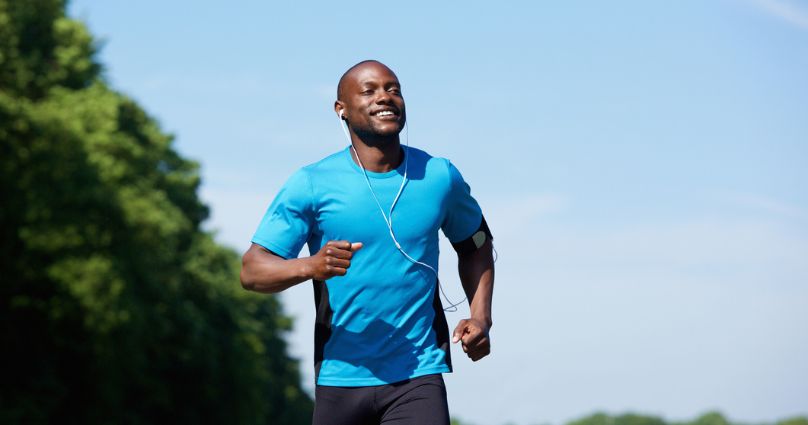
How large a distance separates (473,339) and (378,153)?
0.92 metres

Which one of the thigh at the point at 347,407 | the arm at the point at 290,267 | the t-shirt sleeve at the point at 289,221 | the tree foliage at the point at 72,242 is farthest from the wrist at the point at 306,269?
the tree foliage at the point at 72,242

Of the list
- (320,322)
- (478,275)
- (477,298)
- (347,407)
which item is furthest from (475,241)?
(347,407)

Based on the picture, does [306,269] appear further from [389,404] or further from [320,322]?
[389,404]

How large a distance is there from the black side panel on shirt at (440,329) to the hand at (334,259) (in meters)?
0.74

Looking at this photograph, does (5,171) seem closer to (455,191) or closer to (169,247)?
(169,247)

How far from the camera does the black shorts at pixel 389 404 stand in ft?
20.1

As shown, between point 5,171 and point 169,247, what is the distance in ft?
33.4

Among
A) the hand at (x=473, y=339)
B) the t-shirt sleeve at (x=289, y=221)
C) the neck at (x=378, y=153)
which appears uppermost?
the neck at (x=378, y=153)

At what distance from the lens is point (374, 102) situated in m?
6.23

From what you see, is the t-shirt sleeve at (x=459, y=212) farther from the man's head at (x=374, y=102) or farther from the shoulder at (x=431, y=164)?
the man's head at (x=374, y=102)

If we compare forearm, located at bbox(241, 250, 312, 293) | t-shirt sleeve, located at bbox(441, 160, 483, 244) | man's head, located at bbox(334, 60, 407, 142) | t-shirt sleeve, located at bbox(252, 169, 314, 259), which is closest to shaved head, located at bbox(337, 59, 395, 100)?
man's head, located at bbox(334, 60, 407, 142)

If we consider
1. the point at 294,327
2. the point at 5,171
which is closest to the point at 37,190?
the point at 5,171

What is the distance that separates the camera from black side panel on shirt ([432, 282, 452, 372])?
6355mm

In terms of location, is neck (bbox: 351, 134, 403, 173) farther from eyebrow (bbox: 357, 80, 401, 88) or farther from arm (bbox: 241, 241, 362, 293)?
arm (bbox: 241, 241, 362, 293)
